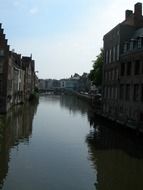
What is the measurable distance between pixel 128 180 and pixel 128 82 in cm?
2850

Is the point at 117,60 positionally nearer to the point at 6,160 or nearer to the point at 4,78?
the point at 4,78

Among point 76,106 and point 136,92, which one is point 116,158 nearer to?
point 136,92

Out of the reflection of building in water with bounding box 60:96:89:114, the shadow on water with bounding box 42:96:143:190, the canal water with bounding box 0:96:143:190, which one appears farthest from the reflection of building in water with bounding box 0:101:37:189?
the reflection of building in water with bounding box 60:96:89:114

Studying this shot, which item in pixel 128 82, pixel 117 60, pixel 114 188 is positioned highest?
pixel 117 60

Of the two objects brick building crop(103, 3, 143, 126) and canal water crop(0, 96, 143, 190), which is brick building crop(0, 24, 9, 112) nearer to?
brick building crop(103, 3, 143, 126)

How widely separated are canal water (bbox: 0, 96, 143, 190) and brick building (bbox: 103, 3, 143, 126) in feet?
18.0

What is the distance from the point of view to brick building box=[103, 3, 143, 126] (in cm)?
4772

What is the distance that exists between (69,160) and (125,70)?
2714cm

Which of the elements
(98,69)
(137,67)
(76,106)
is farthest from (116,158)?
(76,106)

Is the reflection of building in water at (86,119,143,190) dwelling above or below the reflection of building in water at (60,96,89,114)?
below

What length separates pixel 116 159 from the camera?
99.2 feet

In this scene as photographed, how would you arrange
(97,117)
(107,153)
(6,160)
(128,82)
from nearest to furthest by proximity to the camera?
(6,160) → (107,153) → (128,82) → (97,117)

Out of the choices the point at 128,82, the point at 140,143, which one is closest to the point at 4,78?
the point at 128,82

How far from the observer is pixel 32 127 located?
4828 cm
